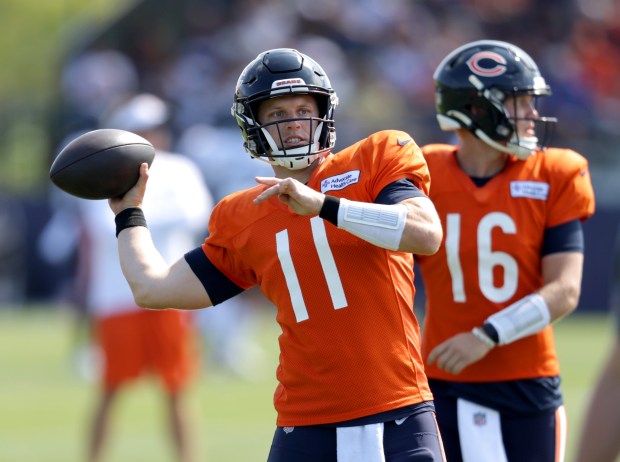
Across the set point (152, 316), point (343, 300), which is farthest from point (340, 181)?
point (152, 316)

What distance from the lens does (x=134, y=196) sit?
14.2ft

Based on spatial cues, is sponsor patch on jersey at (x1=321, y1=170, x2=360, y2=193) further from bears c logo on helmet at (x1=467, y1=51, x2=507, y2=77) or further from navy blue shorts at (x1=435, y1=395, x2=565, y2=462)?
navy blue shorts at (x1=435, y1=395, x2=565, y2=462)

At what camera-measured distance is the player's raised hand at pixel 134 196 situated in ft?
14.1

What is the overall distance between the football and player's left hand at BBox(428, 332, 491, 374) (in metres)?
1.35

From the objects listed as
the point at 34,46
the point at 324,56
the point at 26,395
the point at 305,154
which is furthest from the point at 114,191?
the point at 34,46

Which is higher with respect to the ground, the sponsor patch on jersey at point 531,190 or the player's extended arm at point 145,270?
the sponsor patch on jersey at point 531,190

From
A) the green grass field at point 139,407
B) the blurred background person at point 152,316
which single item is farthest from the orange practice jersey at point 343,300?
the green grass field at point 139,407

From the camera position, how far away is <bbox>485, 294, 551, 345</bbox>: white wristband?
4570mm

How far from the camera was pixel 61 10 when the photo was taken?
95.8 ft

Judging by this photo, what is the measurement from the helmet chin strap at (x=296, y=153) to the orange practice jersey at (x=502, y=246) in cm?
91

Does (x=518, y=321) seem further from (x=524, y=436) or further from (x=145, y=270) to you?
(x=145, y=270)

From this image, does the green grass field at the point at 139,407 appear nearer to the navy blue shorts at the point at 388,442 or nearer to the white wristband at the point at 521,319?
the white wristband at the point at 521,319

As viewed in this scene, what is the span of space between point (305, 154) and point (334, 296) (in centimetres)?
49

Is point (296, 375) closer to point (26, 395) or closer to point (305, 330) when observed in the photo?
point (305, 330)
